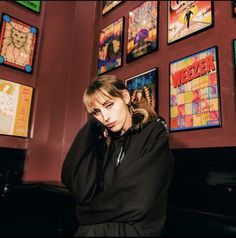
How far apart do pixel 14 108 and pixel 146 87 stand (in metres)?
1.29

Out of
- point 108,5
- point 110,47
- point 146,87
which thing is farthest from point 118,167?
point 108,5

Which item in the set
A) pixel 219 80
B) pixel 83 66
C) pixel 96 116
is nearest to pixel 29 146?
pixel 83 66

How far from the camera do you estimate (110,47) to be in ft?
8.82

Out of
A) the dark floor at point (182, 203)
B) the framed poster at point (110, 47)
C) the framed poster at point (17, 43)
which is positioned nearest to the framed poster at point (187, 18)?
the framed poster at point (110, 47)

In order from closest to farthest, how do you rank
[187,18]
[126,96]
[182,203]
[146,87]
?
1. [126,96]
2. [182,203]
3. [187,18]
4. [146,87]

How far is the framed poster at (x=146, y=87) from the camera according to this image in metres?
2.10

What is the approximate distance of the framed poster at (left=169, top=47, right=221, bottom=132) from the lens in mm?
1696

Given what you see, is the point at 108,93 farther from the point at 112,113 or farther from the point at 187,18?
the point at 187,18

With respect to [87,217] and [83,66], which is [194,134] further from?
[83,66]

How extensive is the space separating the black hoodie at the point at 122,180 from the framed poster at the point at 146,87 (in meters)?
0.92

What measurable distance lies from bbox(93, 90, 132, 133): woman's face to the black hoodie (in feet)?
0.19

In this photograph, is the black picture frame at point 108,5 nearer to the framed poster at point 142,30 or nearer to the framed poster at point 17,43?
the framed poster at point 142,30

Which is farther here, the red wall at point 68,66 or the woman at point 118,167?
the red wall at point 68,66

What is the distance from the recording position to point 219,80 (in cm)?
169
